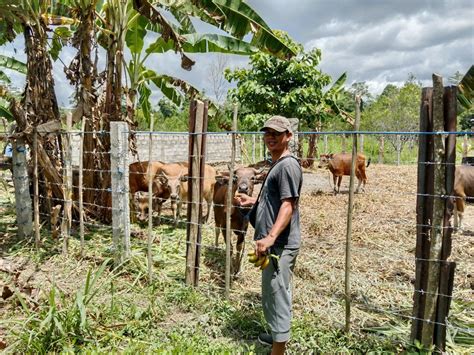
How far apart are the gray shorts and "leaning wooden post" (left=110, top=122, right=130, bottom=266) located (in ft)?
9.14

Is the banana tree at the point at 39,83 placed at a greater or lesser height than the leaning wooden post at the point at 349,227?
greater

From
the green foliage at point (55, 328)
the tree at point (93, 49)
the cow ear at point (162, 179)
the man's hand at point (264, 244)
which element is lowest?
the green foliage at point (55, 328)

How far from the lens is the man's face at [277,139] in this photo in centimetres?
347

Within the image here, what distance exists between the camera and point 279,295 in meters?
3.51

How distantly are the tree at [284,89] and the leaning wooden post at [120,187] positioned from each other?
1000cm

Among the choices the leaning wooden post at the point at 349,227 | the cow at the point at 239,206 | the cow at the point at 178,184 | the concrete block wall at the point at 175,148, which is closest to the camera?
the leaning wooden post at the point at 349,227

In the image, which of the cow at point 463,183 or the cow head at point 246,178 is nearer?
the cow head at point 246,178

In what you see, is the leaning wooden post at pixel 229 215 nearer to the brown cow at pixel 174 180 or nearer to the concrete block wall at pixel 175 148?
the brown cow at pixel 174 180

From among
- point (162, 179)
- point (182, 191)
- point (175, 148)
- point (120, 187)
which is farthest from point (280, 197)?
point (175, 148)

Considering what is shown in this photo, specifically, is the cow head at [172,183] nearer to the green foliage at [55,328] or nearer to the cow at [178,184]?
the cow at [178,184]

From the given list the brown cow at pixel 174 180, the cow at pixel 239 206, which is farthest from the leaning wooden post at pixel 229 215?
the brown cow at pixel 174 180

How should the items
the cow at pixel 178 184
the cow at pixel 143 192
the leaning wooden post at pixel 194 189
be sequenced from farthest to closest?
1. the cow at pixel 143 192
2. the cow at pixel 178 184
3. the leaning wooden post at pixel 194 189

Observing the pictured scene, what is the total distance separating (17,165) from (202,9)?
404cm

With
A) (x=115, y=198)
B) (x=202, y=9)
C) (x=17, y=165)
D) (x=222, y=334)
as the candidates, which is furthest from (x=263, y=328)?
(x=202, y=9)
